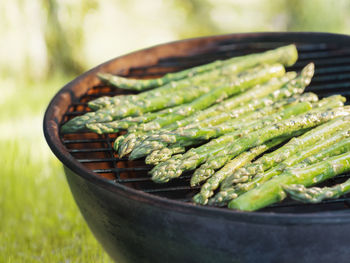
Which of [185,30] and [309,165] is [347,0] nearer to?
[185,30]

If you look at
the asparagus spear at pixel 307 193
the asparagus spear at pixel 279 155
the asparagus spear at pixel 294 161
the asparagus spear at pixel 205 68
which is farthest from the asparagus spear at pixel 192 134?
the asparagus spear at pixel 205 68

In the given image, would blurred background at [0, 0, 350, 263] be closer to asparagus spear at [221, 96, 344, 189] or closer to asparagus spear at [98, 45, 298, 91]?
asparagus spear at [98, 45, 298, 91]

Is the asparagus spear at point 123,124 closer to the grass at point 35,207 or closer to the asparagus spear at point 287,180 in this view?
the asparagus spear at point 287,180

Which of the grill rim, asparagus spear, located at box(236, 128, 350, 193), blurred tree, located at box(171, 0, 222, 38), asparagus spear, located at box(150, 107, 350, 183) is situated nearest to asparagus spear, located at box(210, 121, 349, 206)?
asparagus spear, located at box(236, 128, 350, 193)

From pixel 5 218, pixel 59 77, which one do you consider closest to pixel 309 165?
pixel 5 218

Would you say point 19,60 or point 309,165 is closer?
point 309,165
